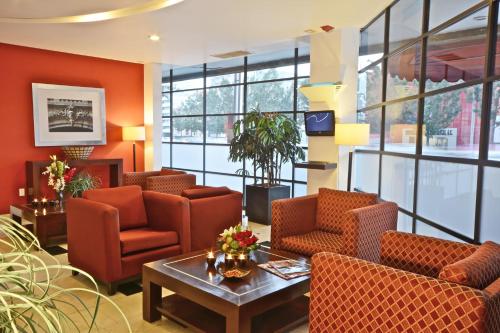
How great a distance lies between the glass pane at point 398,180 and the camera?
412cm

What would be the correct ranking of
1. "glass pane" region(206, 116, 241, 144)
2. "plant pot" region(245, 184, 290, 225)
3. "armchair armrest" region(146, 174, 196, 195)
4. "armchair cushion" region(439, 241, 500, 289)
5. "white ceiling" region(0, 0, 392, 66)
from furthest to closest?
"glass pane" region(206, 116, 241, 144) < "plant pot" region(245, 184, 290, 225) < "armchair armrest" region(146, 174, 196, 195) < "white ceiling" region(0, 0, 392, 66) < "armchair cushion" region(439, 241, 500, 289)

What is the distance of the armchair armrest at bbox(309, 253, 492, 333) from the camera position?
5.66 ft

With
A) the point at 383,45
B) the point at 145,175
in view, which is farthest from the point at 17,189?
the point at 383,45

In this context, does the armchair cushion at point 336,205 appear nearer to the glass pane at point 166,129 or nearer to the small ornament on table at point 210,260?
the small ornament on table at point 210,260

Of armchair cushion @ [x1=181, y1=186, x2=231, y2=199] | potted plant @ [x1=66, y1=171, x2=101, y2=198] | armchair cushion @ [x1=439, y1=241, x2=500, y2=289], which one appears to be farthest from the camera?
potted plant @ [x1=66, y1=171, x2=101, y2=198]

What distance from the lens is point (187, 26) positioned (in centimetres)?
538

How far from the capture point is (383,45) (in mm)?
4980

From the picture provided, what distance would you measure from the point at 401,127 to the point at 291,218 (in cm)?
157

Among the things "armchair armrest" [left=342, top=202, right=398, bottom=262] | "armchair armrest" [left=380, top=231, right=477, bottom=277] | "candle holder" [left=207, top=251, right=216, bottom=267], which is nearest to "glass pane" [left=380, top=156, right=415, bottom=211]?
"armchair armrest" [left=342, top=202, right=398, bottom=262]

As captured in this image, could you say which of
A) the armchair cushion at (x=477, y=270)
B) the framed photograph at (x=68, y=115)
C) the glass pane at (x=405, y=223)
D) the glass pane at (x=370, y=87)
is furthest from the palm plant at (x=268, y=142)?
the armchair cushion at (x=477, y=270)

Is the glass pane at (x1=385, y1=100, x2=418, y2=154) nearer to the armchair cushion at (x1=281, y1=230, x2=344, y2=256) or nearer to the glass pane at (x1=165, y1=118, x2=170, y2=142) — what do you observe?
the armchair cushion at (x1=281, y1=230, x2=344, y2=256)

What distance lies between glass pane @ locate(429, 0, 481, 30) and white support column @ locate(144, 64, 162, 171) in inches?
218

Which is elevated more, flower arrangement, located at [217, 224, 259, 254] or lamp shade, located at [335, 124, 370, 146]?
lamp shade, located at [335, 124, 370, 146]

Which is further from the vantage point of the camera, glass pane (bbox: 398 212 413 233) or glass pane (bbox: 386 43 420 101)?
glass pane (bbox: 398 212 413 233)
